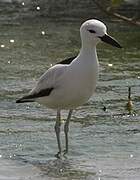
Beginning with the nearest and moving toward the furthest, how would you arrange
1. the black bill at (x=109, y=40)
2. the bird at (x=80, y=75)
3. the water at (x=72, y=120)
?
the water at (x=72, y=120) < the black bill at (x=109, y=40) < the bird at (x=80, y=75)

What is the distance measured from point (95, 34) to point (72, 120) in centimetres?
162

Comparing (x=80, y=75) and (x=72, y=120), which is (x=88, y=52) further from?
A: (x=72, y=120)

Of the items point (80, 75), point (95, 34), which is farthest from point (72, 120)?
point (95, 34)

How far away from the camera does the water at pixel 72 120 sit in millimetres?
6172

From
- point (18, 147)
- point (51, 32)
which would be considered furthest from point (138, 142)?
point (51, 32)

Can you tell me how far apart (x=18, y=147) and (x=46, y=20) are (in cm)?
793

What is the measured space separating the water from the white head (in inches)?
39.1

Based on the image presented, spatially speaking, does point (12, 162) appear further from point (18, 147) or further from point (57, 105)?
point (57, 105)

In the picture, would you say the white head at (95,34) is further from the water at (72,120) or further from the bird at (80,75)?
the water at (72,120)

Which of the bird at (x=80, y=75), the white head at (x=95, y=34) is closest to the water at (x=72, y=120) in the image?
the bird at (x=80, y=75)

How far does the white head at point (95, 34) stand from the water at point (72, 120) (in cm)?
99

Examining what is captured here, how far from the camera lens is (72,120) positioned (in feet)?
26.2

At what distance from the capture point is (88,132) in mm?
7367

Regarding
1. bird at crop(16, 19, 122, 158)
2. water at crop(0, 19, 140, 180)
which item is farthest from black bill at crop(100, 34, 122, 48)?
water at crop(0, 19, 140, 180)
